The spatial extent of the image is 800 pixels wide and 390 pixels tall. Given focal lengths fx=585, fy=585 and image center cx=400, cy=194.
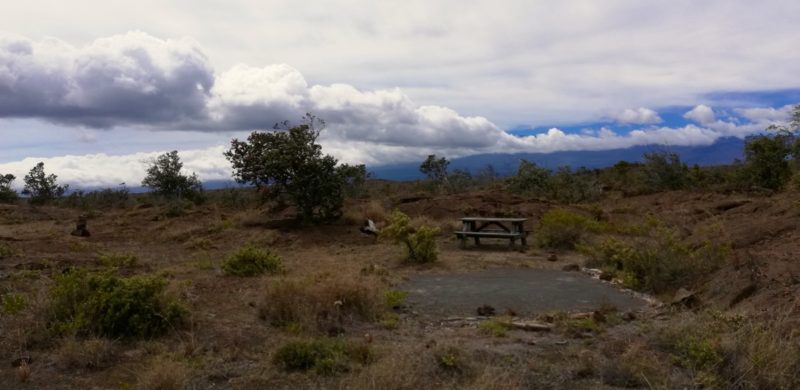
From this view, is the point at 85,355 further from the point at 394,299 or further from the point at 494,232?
the point at 494,232

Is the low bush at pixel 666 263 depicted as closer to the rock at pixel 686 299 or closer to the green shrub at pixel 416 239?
the rock at pixel 686 299

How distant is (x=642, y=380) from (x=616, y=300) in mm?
3639

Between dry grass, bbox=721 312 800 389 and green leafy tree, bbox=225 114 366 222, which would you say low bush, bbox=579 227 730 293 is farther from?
green leafy tree, bbox=225 114 366 222

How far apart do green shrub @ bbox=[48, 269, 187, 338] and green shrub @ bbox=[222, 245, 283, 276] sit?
3.31 meters

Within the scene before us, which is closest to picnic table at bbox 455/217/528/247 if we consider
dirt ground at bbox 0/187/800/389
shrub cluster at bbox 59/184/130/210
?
dirt ground at bbox 0/187/800/389

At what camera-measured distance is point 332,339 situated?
6105mm

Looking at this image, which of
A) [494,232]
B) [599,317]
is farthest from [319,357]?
[494,232]

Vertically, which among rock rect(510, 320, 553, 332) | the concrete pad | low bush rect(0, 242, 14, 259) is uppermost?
low bush rect(0, 242, 14, 259)

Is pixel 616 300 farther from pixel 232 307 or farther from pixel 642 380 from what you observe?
pixel 232 307

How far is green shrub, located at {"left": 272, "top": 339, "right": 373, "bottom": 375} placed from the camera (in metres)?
5.31

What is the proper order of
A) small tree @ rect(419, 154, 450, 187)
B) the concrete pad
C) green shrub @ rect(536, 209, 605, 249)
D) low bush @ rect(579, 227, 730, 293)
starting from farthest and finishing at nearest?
small tree @ rect(419, 154, 450, 187), green shrub @ rect(536, 209, 605, 249), low bush @ rect(579, 227, 730, 293), the concrete pad

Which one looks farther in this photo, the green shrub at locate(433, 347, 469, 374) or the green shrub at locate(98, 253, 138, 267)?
the green shrub at locate(98, 253, 138, 267)

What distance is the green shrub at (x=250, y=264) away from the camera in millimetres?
9969

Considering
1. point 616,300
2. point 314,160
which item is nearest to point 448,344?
point 616,300
